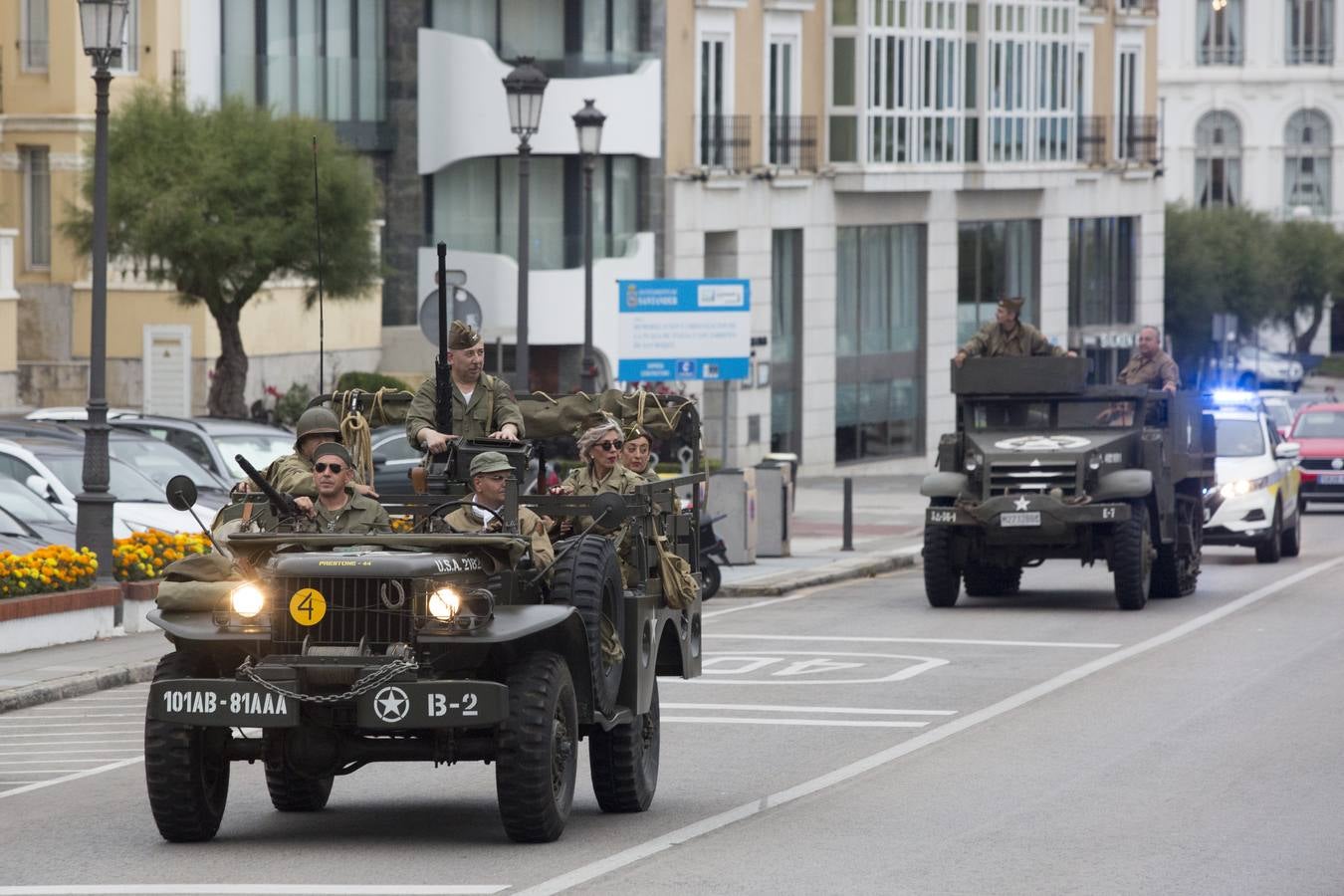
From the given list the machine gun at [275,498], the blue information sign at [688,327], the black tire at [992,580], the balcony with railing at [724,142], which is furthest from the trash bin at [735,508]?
the balcony with railing at [724,142]

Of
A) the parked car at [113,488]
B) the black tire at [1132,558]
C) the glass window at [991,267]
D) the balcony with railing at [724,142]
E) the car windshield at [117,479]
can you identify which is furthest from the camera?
the glass window at [991,267]

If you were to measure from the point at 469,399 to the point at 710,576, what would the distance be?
12.3m

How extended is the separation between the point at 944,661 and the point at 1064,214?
42223 millimetres

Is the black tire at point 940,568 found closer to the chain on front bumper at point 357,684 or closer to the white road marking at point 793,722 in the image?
the white road marking at point 793,722

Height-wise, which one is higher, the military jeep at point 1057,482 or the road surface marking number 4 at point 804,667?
the military jeep at point 1057,482

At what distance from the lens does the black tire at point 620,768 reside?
11.9 meters

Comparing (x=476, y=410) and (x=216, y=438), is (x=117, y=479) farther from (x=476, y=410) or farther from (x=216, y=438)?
(x=476, y=410)

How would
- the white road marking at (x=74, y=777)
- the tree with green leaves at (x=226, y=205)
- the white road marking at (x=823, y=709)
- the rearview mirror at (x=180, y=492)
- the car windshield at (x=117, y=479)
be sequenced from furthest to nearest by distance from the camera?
the tree with green leaves at (x=226, y=205) < the car windshield at (x=117, y=479) < the white road marking at (x=823, y=709) < the white road marking at (x=74, y=777) < the rearview mirror at (x=180, y=492)

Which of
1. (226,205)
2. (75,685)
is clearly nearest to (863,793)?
(75,685)

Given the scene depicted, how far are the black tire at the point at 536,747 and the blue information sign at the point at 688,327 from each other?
1995cm

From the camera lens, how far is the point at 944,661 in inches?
766

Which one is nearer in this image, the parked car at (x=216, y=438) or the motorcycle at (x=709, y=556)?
the motorcycle at (x=709, y=556)

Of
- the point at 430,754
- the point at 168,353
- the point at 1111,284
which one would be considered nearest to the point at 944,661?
the point at 430,754

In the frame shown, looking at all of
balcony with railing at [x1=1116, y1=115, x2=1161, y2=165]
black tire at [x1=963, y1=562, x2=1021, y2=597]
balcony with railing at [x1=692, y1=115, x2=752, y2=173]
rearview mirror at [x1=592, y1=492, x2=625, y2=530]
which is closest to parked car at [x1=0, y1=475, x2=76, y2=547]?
black tire at [x1=963, y1=562, x2=1021, y2=597]
